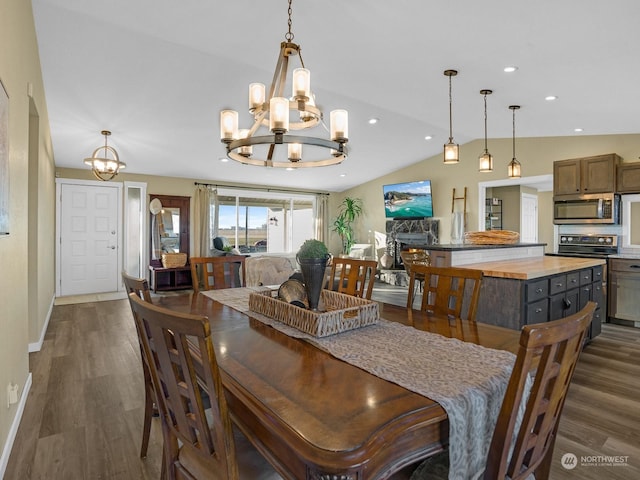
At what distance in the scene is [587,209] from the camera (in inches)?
204

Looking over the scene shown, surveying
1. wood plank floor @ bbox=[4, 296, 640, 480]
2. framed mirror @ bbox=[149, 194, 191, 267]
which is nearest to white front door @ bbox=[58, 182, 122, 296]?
framed mirror @ bbox=[149, 194, 191, 267]

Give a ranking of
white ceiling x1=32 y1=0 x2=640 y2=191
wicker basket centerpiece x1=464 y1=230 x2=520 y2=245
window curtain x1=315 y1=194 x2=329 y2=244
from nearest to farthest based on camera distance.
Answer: white ceiling x1=32 y1=0 x2=640 y2=191 → wicker basket centerpiece x1=464 y1=230 x2=520 y2=245 → window curtain x1=315 y1=194 x2=329 y2=244

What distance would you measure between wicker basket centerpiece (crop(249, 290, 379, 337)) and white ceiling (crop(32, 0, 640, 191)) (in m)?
2.13

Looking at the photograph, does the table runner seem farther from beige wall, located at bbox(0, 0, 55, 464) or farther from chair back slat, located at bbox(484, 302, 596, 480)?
beige wall, located at bbox(0, 0, 55, 464)

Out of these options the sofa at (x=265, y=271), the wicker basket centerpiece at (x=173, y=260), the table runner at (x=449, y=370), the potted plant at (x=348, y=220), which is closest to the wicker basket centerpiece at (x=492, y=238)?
the sofa at (x=265, y=271)

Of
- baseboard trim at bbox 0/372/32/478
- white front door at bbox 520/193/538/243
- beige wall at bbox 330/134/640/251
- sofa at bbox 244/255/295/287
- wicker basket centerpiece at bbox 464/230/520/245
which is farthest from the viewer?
white front door at bbox 520/193/538/243

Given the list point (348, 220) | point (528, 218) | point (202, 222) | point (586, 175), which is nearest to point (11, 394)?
point (202, 222)

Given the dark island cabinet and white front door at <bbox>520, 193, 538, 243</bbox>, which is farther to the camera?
white front door at <bbox>520, 193, 538, 243</bbox>

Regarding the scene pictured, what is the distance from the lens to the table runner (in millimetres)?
978

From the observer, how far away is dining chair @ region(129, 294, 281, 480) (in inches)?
35.8

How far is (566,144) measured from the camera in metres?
5.76

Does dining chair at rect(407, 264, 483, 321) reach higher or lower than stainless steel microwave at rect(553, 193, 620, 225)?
lower

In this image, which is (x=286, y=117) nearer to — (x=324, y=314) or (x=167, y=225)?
(x=324, y=314)

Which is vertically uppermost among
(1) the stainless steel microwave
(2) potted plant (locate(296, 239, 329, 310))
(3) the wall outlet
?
(1) the stainless steel microwave
